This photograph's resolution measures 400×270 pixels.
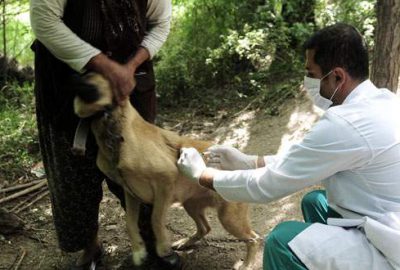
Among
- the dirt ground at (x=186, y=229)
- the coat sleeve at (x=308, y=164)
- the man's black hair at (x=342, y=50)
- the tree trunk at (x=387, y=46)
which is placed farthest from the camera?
the tree trunk at (x=387, y=46)

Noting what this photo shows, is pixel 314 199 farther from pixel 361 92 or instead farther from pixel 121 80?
pixel 121 80

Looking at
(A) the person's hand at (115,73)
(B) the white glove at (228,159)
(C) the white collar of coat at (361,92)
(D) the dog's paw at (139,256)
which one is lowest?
(D) the dog's paw at (139,256)

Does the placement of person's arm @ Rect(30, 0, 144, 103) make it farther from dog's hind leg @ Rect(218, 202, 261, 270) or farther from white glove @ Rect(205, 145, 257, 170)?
dog's hind leg @ Rect(218, 202, 261, 270)

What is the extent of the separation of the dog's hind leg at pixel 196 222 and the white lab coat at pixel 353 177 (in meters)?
1.17

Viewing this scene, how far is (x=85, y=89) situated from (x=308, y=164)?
1318mm

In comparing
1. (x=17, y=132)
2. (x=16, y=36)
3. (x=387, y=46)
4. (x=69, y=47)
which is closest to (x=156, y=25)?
(x=69, y=47)

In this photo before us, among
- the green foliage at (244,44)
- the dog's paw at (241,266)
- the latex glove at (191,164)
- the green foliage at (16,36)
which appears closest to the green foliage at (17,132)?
the green foliage at (16,36)

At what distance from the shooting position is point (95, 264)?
4.18 m

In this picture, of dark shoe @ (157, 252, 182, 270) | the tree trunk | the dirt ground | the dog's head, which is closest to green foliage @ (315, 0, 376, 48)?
the dirt ground

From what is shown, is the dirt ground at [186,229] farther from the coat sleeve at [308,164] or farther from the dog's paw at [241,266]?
the coat sleeve at [308,164]

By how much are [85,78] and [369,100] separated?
1.60m

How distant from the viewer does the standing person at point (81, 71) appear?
313 cm

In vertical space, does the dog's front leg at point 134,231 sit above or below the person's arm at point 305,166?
below

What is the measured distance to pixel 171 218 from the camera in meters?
5.04
